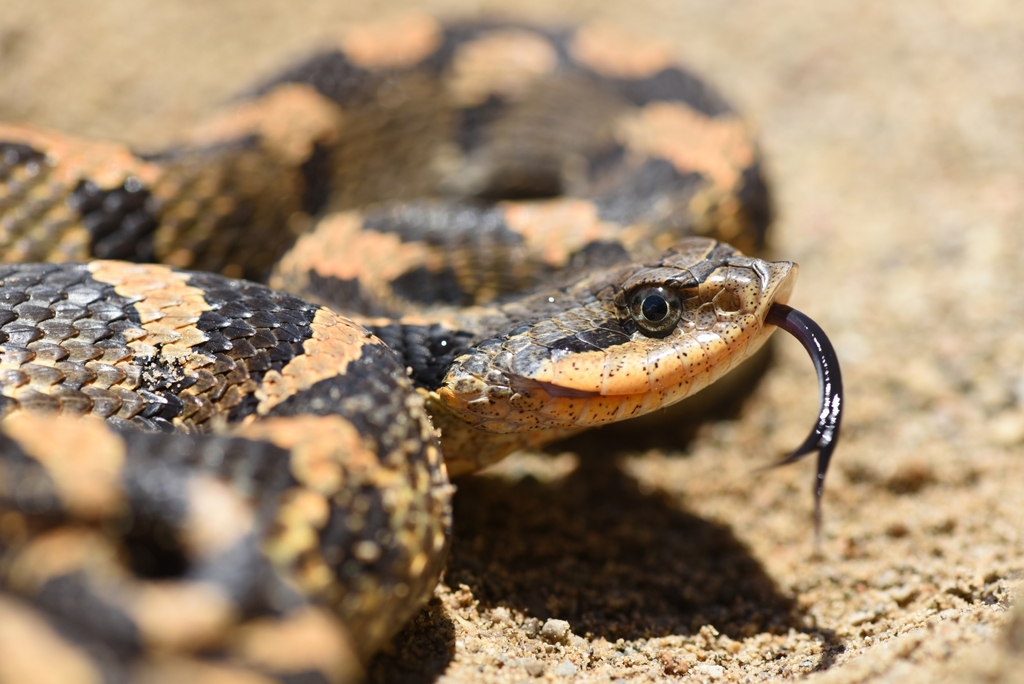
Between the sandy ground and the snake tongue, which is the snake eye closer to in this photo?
the snake tongue

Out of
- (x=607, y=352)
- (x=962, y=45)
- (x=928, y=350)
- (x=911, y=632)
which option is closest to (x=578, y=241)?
(x=607, y=352)

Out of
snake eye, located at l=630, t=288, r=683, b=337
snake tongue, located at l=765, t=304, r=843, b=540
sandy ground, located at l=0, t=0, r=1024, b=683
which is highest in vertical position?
snake eye, located at l=630, t=288, r=683, b=337

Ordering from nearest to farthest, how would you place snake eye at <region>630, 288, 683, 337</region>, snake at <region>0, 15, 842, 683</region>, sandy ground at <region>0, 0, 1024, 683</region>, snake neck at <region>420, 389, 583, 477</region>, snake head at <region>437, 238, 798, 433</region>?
1. snake at <region>0, 15, 842, 683</region>
2. sandy ground at <region>0, 0, 1024, 683</region>
3. snake head at <region>437, 238, 798, 433</region>
4. snake eye at <region>630, 288, 683, 337</region>
5. snake neck at <region>420, 389, 583, 477</region>

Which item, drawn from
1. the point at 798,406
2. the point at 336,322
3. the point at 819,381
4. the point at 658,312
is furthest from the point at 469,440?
the point at 798,406

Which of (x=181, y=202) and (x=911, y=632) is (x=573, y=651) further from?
(x=181, y=202)

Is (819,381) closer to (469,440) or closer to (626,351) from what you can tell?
(626,351)

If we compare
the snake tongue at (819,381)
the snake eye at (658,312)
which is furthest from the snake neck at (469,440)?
the snake tongue at (819,381)

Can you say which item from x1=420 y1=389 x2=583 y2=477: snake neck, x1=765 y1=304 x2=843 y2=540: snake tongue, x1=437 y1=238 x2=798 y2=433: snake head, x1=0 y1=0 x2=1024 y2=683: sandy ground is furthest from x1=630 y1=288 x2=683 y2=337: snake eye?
x1=0 y1=0 x2=1024 y2=683: sandy ground
